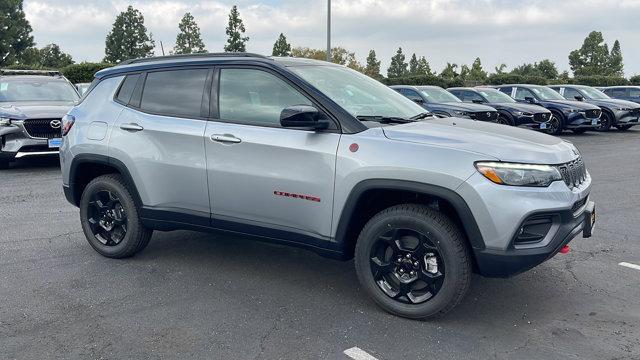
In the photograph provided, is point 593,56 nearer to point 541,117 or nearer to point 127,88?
point 541,117

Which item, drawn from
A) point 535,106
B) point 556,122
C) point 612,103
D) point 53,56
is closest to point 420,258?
point 535,106

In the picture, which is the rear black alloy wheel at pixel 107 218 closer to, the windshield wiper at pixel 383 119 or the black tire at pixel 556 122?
the windshield wiper at pixel 383 119

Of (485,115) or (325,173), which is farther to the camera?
(485,115)

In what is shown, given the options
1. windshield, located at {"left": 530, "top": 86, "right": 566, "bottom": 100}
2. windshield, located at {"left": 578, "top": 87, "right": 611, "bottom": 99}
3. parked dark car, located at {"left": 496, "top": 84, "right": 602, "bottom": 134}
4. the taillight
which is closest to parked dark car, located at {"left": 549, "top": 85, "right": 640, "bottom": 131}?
windshield, located at {"left": 578, "top": 87, "right": 611, "bottom": 99}

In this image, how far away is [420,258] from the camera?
3668mm

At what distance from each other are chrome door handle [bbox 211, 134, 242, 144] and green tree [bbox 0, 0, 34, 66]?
60010mm

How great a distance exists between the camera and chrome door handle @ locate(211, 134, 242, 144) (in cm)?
416

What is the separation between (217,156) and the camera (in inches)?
167

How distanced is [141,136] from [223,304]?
1.58 metres

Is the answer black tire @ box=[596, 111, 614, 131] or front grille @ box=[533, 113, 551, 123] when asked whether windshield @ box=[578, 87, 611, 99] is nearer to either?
black tire @ box=[596, 111, 614, 131]

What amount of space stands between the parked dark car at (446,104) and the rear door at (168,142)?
933 cm

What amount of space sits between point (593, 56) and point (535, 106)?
176 ft

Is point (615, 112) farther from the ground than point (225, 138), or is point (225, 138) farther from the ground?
point (225, 138)

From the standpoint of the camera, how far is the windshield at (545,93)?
17769mm
